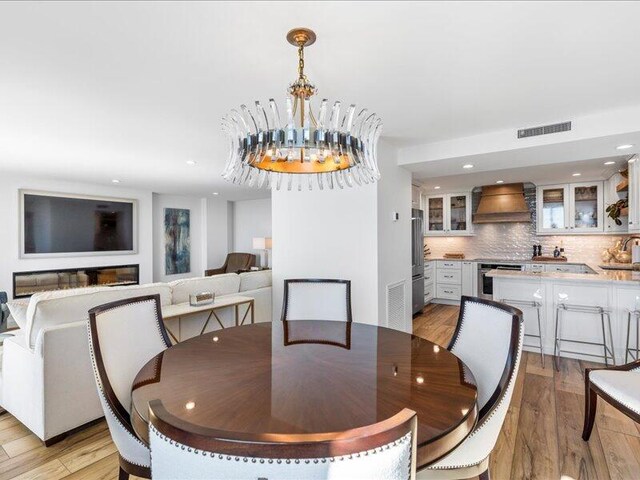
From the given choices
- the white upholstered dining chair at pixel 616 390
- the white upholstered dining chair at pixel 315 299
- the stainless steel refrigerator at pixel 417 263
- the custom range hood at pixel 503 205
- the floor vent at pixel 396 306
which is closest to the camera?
the white upholstered dining chair at pixel 616 390

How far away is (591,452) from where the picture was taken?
2053 mm

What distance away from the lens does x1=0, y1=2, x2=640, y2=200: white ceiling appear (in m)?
1.59

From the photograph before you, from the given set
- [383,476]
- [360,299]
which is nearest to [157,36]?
[383,476]

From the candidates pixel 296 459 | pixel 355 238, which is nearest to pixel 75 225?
pixel 355 238

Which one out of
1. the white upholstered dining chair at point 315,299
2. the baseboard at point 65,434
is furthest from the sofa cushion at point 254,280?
the baseboard at point 65,434

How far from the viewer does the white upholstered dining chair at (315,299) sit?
2.75 metres

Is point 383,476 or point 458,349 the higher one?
point 383,476

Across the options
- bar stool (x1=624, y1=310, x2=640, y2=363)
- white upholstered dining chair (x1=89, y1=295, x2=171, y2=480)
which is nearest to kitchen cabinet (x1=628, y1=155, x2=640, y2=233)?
bar stool (x1=624, y1=310, x2=640, y2=363)

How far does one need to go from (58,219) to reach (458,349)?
6.75 metres

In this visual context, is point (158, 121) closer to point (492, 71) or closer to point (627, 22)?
point (492, 71)

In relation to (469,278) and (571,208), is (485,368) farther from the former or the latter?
(571,208)

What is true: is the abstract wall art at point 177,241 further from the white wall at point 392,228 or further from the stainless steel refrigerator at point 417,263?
the white wall at point 392,228

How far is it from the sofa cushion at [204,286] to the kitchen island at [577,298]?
9.80 ft

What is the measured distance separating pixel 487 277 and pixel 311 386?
18.3 feet
